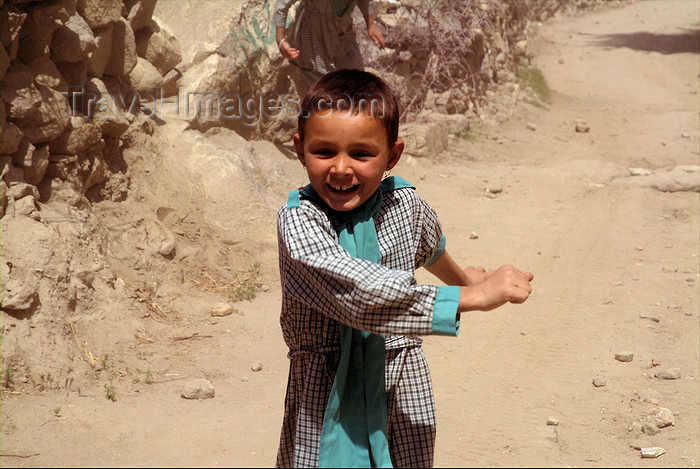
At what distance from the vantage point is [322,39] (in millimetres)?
5816

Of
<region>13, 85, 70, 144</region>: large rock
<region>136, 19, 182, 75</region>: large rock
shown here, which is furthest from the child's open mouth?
<region>136, 19, 182, 75</region>: large rock

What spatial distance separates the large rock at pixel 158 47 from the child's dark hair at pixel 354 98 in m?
3.73

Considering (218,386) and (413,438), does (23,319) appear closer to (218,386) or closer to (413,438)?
(218,386)

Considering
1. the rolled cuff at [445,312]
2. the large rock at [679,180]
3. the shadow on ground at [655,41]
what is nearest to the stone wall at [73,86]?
the rolled cuff at [445,312]

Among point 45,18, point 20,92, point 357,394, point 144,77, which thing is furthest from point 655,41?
point 357,394

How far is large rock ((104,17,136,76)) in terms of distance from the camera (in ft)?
14.7

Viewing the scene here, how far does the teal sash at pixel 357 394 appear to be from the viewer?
1439 millimetres

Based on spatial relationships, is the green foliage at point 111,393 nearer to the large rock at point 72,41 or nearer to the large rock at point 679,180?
the large rock at point 72,41

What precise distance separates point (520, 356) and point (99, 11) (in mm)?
3103

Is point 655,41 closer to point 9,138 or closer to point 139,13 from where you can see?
point 139,13

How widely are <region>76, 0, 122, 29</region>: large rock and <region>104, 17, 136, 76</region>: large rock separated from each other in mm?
140

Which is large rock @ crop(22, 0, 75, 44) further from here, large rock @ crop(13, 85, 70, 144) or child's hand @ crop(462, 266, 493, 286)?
child's hand @ crop(462, 266, 493, 286)

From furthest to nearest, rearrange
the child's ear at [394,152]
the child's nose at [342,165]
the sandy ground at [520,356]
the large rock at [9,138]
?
the large rock at [9,138]
the sandy ground at [520,356]
the child's ear at [394,152]
the child's nose at [342,165]

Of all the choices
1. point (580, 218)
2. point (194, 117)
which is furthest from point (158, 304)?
point (580, 218)
